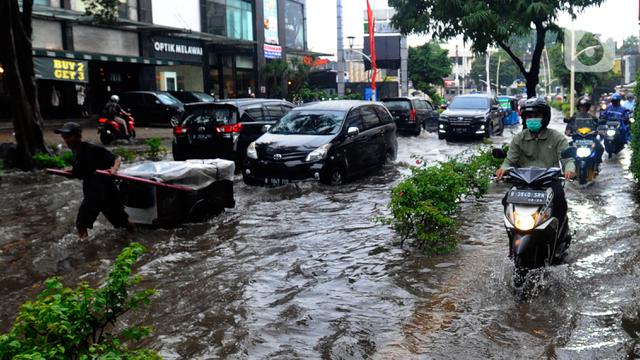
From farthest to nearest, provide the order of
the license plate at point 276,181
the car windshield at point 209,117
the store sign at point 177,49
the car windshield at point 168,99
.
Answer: the store sign at point 177,49, the car windshield at point 168,99, the car windshield at point 209,117, the license plate at point 276,181

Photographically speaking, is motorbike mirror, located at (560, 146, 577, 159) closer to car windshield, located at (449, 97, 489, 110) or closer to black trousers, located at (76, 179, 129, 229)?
black trousers, located at (76, 179, 129, 229)

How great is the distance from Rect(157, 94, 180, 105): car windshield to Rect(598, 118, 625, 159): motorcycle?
60.2 feet

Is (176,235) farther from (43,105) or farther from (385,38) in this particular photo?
(385,38)

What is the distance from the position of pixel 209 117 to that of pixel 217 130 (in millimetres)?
406

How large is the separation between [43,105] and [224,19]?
14354 millimetres

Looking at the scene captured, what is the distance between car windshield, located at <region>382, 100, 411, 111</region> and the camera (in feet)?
81.0

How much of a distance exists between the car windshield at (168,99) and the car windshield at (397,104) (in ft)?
30.6

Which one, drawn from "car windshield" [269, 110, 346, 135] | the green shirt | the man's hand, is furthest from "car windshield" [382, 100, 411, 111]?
the man's hand

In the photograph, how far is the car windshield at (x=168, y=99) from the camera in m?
27.9

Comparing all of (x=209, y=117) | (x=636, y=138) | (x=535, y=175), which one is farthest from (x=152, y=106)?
(x=535, y=175)

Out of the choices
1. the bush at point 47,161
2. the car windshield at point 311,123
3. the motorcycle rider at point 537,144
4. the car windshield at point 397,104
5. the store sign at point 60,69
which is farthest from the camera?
the car windshield at point 397,104

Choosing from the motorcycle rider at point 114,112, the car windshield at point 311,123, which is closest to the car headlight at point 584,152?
the car windshield at point 311,123

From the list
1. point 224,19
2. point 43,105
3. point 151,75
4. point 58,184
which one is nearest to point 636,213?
point 58,184

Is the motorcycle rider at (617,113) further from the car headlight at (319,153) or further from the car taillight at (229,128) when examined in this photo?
the car taillight at (229,128)
